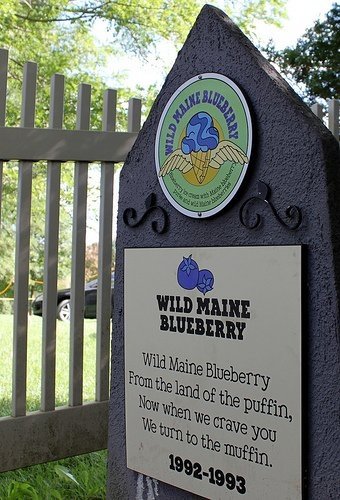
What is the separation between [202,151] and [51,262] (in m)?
1.38

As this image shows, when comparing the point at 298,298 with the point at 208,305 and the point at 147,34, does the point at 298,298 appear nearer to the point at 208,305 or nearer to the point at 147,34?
the point at 208,305

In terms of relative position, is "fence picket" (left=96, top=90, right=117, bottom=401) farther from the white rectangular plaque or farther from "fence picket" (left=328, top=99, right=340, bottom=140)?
"fence picket" (left=328, top=99, right=340, bottom=140)

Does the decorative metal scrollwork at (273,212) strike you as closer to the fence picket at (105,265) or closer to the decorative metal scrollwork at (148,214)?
the decorative metal scrollwork at (148,214)

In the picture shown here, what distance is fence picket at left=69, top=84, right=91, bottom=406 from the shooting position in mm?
3861

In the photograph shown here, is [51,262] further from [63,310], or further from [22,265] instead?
[63,310]

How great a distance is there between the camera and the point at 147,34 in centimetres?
1616

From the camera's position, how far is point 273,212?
247 centimetres

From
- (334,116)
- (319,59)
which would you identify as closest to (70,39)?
(319,59)

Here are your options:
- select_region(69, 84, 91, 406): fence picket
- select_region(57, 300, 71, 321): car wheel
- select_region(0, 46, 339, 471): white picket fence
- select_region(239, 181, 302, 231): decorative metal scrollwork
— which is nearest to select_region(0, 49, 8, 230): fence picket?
select_region(0, 46, 339, 471): white picket fence

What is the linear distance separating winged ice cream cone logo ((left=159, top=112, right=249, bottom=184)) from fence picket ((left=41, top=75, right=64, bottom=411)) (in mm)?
1119

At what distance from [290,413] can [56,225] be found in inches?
76.5

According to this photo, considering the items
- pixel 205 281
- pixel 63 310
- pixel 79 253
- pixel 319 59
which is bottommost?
pixel 63 310

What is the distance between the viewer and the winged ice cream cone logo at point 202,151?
2.64 metres

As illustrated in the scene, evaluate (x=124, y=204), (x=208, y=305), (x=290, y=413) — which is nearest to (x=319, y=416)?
(x=290, y=413)
